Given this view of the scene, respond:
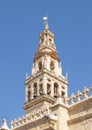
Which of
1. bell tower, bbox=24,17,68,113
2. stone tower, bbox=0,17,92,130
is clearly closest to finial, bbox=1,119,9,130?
stone tower, bbox=0,17,92,130

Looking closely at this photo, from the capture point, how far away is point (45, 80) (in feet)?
133

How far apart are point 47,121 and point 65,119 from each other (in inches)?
53.5

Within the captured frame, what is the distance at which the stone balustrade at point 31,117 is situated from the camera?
26312 millimetres

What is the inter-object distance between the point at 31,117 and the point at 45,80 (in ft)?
43.9

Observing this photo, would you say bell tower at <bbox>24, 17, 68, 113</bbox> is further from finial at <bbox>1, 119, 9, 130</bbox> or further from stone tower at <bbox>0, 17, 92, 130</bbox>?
finial at <bbox>1, 119, 9, 130</bbox>

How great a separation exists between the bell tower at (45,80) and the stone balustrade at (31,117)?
1032 centimetres

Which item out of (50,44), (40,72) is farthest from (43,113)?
(50,44)

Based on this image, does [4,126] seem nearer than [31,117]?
No

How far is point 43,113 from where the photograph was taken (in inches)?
1039

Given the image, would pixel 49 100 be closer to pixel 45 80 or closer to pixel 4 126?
pixel 45 80

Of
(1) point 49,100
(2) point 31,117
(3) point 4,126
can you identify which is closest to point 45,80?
(1) point 49,100

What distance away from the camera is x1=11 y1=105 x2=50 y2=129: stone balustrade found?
26.3 meters

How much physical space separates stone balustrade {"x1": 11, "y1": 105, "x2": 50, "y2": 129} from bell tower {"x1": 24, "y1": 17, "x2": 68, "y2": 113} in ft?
33.9

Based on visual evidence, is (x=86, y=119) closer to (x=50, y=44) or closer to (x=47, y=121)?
(x=47, y=121)
